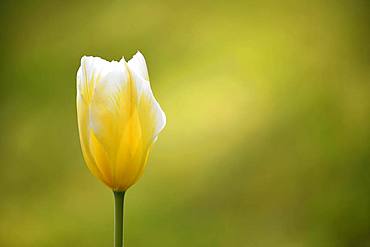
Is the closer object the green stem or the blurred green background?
the green stem

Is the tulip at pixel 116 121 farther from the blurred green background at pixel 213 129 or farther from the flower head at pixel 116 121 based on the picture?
the blurred green background at pixel 213 129

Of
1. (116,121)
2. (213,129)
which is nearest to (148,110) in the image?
(116,121)

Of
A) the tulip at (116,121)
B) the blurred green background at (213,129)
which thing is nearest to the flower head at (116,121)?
the tulip at (116,121)

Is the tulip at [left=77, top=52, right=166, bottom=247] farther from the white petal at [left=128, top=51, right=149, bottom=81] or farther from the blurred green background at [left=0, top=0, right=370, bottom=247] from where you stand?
the blurred green background at [left=0, top=0, right=370, bottom=247]

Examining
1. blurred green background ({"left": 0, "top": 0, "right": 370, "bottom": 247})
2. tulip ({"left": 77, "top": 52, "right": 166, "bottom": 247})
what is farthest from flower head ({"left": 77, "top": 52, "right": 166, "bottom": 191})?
blurred green background ({"left": 0, "top": 0, "right": 370, "bottom": 247})

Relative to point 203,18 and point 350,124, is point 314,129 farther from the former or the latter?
point 203,18

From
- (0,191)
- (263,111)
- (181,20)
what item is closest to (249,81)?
(263,111)
